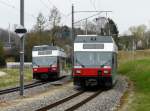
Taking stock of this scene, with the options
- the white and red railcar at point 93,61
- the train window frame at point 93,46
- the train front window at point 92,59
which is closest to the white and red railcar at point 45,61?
the white and red railcar at point 93,61

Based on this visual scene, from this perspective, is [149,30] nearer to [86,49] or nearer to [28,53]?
[28,53]

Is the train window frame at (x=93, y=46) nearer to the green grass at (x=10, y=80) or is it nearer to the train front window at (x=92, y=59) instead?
the train front window at (x=92, y=59)

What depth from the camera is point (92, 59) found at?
1240 inches

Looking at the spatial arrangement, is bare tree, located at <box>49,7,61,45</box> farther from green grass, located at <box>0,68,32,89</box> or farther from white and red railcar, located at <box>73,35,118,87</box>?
white and red railcar, located at <box>73,35,118,87</box>

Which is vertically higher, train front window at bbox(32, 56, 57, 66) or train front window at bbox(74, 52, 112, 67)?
train front window at bbox(74, 52, 112, 67)

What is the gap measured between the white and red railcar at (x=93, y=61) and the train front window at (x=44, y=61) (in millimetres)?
14491

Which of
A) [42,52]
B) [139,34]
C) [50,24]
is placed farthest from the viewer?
[139,34]

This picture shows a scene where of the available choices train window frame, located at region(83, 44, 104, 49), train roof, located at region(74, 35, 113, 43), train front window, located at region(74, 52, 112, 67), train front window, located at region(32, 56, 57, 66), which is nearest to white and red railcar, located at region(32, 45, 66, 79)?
train front window, located at region(32, 56, 57, 66)

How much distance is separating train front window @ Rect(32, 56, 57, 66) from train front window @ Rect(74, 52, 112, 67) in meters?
14.9

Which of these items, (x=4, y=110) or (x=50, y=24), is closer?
(x=4, y=110)

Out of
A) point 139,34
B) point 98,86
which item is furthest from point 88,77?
point 139,34

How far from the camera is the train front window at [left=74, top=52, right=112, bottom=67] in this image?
3128cm

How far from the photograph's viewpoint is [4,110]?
62.0 feet

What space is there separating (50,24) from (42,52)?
51879 millimetres
